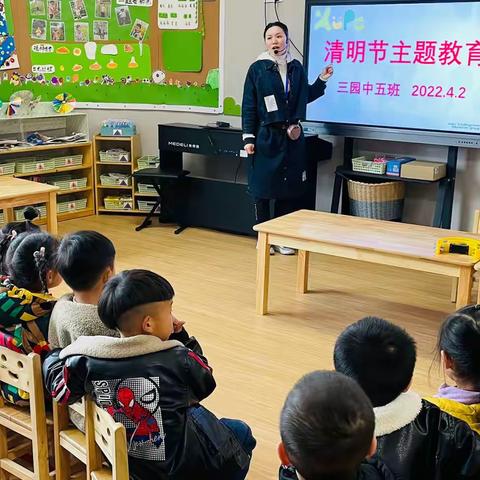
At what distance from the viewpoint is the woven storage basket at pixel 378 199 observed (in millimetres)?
4887

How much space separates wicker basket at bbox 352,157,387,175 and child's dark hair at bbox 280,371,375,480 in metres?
3.90

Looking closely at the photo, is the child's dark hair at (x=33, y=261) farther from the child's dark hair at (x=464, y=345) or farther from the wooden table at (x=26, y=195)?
the wooden table at (x=26, y=195)

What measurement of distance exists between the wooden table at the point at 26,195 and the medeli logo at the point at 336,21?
2.32m

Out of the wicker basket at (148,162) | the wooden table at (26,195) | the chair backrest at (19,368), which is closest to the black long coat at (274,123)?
the wicker basket at (148,162)

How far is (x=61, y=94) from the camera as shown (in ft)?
19.9

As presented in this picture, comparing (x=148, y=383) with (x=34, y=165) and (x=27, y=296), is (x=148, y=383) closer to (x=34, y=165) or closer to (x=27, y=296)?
(x=27, y=296)

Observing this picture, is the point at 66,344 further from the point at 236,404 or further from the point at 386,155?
the point at 386,155

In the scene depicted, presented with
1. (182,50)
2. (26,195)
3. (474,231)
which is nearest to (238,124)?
(182,50)

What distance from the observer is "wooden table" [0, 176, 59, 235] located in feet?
12.7

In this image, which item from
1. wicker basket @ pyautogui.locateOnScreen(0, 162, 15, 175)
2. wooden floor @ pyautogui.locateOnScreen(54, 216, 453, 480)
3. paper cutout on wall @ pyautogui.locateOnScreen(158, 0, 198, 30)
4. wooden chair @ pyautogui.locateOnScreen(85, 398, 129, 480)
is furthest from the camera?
paper cutout on wall @ pyautogui.locateOnScreen(158, 0, 198, 30)

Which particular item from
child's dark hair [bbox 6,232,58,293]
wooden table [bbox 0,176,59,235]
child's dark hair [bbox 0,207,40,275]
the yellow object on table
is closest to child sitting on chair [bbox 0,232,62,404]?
child's dark hair [bbox 6,232,58,293]

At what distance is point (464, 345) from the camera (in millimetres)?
1698

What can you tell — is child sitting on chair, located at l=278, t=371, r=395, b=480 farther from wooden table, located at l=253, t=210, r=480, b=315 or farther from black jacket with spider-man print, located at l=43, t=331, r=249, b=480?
wooden table, located at l=253, t=210, r=480, b=315

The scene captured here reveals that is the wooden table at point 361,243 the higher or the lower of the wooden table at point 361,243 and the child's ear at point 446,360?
the lower
